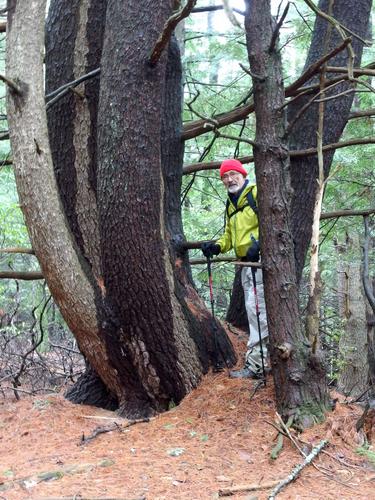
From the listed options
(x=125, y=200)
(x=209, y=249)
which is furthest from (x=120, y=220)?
(x=209, y=249)

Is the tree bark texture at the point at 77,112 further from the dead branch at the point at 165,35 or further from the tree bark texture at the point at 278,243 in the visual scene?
the tree bark texture at the point at 278,243

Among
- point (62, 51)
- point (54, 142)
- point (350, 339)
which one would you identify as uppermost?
point (62, 51)

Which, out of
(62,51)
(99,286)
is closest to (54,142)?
(62,51)

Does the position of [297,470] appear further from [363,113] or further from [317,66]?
[363,113]

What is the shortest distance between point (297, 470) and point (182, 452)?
87 cm

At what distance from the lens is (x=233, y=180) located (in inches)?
201

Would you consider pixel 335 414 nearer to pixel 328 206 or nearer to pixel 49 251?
pixel 49 251

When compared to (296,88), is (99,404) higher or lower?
lower

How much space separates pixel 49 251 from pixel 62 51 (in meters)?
2.05

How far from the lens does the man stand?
501 centimetres

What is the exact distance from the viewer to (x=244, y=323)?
6.25 meters

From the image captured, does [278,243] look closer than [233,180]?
Yes

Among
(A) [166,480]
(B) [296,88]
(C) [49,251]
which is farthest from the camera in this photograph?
(B) [296,88]

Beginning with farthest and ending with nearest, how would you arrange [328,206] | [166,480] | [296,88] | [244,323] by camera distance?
[328,206]
[244,323]
[296,88]
[166,480]
